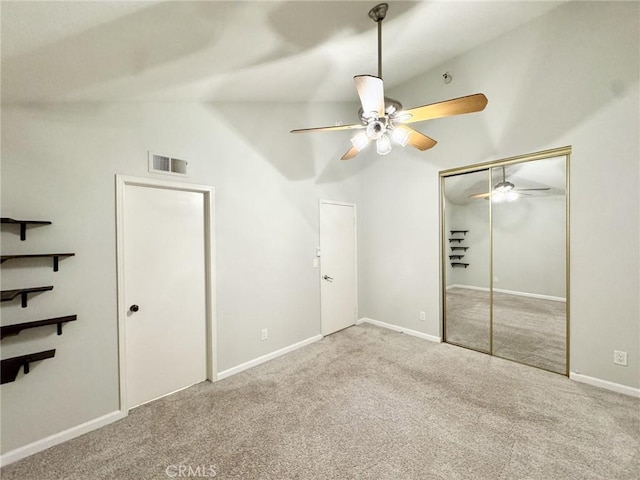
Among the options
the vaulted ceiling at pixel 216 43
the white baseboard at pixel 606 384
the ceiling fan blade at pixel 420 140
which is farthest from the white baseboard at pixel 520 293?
the vaulted ceiling at pixel 216 43

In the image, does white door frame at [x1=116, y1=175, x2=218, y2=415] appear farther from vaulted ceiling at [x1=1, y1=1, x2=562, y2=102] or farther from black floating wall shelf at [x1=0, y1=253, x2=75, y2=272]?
vaulted ceiling at [x1=1, y1=1, x2=562, y2=102]

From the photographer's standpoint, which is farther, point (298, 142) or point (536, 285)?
point (298, 142)

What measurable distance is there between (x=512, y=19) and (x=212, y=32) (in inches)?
122

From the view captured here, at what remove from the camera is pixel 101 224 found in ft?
7.00

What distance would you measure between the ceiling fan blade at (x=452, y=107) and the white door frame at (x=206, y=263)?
2.05 metres

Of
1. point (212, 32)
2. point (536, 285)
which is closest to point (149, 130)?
point (212, 32)

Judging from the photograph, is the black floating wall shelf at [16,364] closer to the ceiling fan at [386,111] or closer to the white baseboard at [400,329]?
the ceiling fan at [386,111]

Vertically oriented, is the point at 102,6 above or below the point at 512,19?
below

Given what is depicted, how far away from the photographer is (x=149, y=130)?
237cm

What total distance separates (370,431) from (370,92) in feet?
8.09

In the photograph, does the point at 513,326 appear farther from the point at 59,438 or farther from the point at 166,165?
the point at 59,438

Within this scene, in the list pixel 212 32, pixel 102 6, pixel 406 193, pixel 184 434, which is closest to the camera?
pixel 102 6

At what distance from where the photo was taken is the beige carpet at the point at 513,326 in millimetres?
2887

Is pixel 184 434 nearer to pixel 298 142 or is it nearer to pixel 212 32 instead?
pixel 212 32
